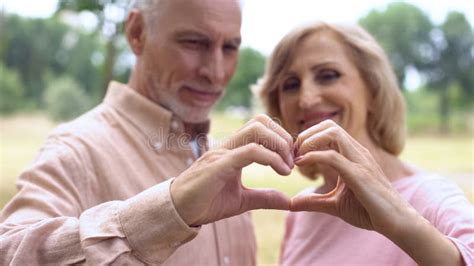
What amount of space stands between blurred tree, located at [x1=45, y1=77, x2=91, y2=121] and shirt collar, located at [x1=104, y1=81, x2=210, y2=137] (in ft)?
6.86

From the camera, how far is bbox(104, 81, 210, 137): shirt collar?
131 centimetres

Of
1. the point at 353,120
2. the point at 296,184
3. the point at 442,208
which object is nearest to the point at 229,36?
the point at 353,120

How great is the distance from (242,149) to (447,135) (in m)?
3.46

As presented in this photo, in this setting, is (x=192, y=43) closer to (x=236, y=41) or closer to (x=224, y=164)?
(x=236, y=41)

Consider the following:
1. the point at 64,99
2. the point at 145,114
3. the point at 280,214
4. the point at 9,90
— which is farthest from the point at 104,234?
the point at 9,90

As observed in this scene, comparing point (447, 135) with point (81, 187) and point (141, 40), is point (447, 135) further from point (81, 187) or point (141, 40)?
point (81, 187)

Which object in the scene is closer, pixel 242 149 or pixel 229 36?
pixel 242 149

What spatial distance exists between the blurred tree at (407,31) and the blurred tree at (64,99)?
2.08 meters

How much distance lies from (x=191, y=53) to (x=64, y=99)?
2.65 meters

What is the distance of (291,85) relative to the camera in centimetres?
141

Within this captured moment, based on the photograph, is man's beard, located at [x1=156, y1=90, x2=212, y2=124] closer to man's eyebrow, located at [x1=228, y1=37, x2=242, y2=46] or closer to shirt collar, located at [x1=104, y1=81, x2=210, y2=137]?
shirt collar, located at [x1=104, y1=81, x2=210, y2=137]

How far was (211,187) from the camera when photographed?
74 cm

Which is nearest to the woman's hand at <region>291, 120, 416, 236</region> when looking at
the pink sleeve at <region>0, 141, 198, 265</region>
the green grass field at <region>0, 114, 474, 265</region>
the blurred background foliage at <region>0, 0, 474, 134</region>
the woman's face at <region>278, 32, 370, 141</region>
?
the pink sleeve at <region>0, 141, 198, 265</region>

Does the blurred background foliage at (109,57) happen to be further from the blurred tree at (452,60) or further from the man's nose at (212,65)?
the man's nose at (212,65)
